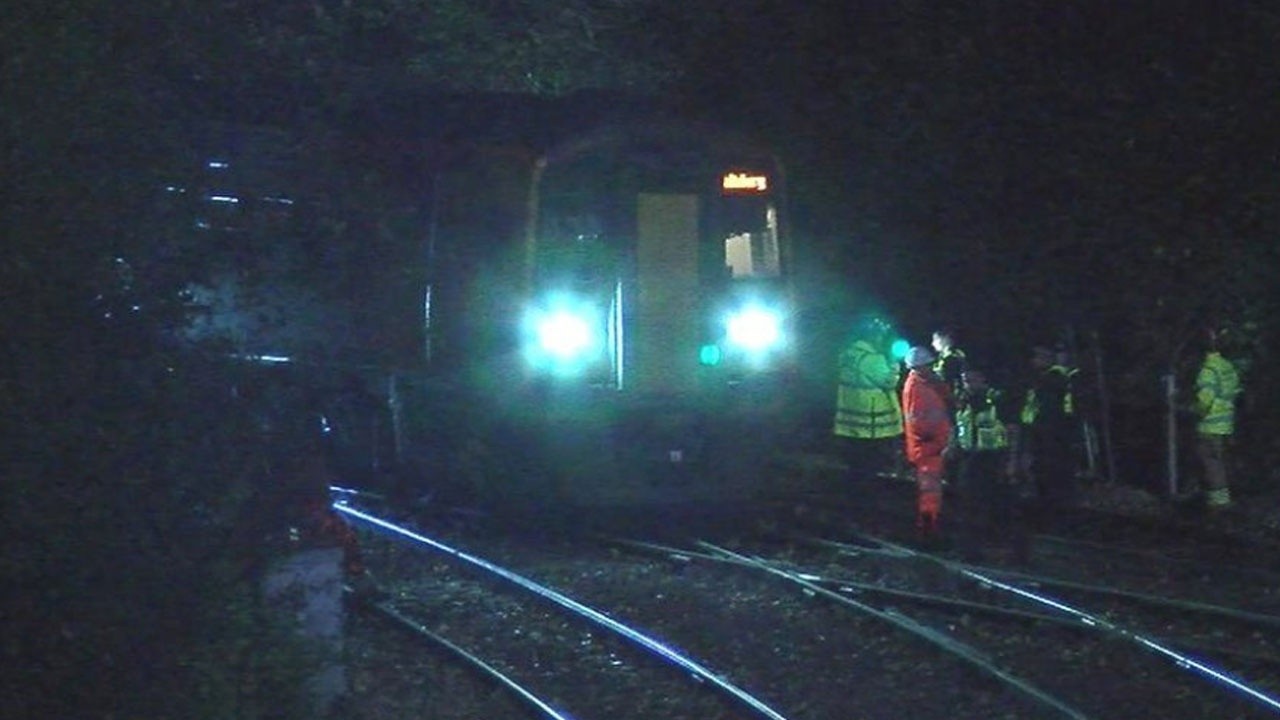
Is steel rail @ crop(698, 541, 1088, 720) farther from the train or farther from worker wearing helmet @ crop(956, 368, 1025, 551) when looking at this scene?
worker wearing helmet @ crop(956, 368, 1025, 551)

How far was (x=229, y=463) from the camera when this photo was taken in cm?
739

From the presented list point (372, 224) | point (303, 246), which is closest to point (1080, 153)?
point (372, 224)

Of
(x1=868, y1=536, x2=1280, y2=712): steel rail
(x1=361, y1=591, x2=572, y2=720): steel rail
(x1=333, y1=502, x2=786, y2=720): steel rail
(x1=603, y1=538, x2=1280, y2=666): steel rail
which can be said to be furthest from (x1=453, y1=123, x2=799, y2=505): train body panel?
(x1=361, y1=591, x2=572, y2=720): steel rail

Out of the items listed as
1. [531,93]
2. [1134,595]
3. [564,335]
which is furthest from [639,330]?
[1134,595]

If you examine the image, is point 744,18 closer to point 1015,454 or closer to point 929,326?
point 929,326

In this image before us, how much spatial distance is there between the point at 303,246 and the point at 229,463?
Answer: 101 centimetres

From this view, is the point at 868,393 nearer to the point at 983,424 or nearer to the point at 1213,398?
the point at 1213,398

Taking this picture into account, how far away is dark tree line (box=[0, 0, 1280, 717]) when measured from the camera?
22.9ft

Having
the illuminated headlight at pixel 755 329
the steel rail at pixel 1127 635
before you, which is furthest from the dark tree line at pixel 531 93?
the steel rail at pixel 1127 635

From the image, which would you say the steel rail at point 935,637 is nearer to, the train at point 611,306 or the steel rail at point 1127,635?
the steel rail at point 1127,635

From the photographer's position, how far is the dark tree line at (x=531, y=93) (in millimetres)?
6984

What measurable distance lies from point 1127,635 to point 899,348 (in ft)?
38.4

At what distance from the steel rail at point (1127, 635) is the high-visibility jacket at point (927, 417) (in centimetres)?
72

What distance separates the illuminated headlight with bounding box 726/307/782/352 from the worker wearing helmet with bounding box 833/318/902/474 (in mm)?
1938
